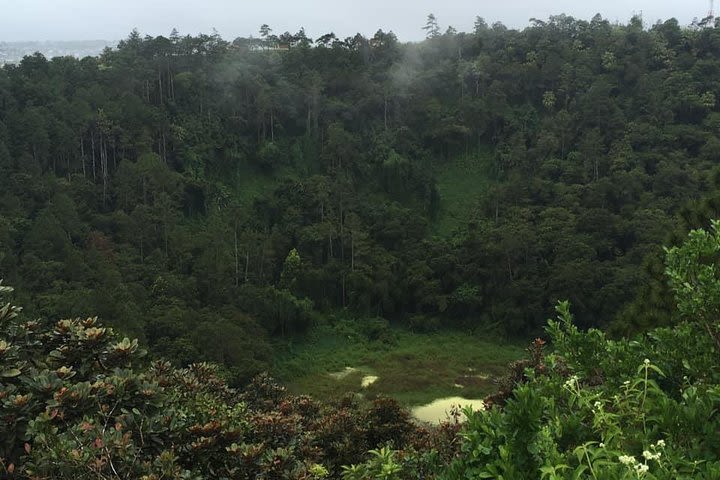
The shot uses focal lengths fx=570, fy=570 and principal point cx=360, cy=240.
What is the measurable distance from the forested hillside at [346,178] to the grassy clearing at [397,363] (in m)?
1.01

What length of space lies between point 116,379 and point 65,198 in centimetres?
1854

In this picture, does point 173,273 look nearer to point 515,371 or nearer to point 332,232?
point 332,232

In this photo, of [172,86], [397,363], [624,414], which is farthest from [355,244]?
[624,414]

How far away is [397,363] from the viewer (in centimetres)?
1998

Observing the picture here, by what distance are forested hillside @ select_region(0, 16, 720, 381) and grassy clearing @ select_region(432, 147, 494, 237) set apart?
11 cm

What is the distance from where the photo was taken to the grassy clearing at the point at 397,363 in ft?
58.6

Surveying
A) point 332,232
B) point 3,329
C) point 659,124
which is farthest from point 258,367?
point 659,124

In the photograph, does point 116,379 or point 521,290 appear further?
point 521,290

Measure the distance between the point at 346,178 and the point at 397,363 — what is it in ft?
35.3

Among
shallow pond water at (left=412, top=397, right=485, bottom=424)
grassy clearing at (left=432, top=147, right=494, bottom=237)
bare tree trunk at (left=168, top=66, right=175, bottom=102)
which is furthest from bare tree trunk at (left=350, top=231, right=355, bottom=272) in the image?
bare tree trunk at (left=168, top=66, right=175, bottom=102)

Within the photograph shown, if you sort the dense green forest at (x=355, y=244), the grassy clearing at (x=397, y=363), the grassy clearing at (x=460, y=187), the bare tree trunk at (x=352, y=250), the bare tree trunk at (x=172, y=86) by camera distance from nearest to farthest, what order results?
1. the dense green forest at (x=355, y=244)
2. the grassy clearing at (x=397, y=363)
3. the bare tree trunk at (x=352, y=250)
4. the grassy clearing at (x=460, y=187)
5. the bare tree trunk at (x=172, y=86)

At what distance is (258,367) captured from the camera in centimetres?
1653

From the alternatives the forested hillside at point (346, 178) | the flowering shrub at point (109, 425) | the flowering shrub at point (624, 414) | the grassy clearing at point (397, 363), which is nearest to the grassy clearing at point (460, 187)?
the forested hillside at point (346, 178)

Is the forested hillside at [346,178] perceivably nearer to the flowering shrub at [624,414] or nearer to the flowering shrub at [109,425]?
the flowering shrub at [109,425]
